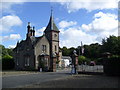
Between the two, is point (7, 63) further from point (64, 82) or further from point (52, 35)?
point (64, 82)

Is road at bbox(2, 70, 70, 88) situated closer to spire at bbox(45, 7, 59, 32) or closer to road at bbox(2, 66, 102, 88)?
road at bbox(2, 66, 102, 88)

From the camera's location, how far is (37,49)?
49750 mm

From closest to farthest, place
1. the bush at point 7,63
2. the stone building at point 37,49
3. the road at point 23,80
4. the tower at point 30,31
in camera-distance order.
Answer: the road at point 23,80 < the stone building at point 37,49 < the tower at point 30,31 < the bush at point 7,63

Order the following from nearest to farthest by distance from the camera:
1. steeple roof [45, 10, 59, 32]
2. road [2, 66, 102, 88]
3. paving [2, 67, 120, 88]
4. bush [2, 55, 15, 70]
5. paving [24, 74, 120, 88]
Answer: paving [24, 74, 120, 88] < paving [2, 67, 120, 88] < road [2, 66, 102, 88] < steeple roof [45, 10, 59, 32] < bush [2, 55, 15, 70]

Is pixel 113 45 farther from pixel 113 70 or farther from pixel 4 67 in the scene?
pixel 113 70

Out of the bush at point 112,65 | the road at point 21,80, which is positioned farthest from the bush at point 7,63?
the bush at point 112,65

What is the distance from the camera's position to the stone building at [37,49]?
161 ft

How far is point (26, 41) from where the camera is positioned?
2046 inches

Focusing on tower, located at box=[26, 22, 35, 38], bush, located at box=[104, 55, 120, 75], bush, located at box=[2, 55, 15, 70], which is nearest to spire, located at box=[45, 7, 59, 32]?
tower, located at box=[26, 22, 35, 38]

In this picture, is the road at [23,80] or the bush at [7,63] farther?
the bush at [7,63]

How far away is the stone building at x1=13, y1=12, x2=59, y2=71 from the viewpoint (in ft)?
161

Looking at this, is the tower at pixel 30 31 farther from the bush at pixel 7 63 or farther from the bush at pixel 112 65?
the bush at pixel 112 65

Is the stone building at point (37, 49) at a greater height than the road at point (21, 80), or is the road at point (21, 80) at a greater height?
the stone building at point (37, 49)

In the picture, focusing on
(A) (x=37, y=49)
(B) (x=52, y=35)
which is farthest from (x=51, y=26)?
(A) (x=37, y=49)
